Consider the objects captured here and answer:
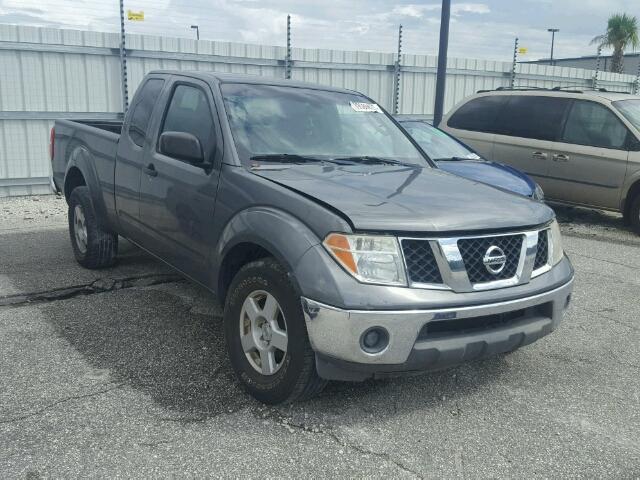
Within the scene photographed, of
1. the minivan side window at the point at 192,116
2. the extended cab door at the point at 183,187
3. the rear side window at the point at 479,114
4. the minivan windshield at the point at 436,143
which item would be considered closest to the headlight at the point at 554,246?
the extended cab door at the point at 183,187

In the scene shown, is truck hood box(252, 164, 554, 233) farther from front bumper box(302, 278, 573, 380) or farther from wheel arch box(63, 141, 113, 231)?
wheel arch box(63, 141, 113, 231)

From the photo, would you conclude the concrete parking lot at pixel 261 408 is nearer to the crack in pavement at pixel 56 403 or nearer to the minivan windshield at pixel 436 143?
the crack in pavement at pixel 56 403

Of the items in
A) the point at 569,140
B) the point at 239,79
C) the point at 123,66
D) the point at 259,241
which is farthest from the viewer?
the point at 123,66

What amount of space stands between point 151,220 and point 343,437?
7.18ft

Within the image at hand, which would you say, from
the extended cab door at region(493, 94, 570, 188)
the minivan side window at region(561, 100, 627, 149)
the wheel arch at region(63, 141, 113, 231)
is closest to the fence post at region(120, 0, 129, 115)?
the wheel arch at region(63, 141, 113, 231)

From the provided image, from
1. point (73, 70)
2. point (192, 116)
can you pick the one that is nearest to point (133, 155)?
point (192, 116)

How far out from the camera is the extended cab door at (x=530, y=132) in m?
8.96

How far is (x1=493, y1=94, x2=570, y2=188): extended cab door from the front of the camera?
8.96 m

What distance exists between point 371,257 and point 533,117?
7262 mm

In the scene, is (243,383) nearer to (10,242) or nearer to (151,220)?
(151,220)

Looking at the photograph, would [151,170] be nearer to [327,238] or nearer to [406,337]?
[327,238]

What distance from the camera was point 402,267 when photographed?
2855 millimetres

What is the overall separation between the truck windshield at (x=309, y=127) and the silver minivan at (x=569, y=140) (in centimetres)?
491

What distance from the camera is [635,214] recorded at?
8211mm
